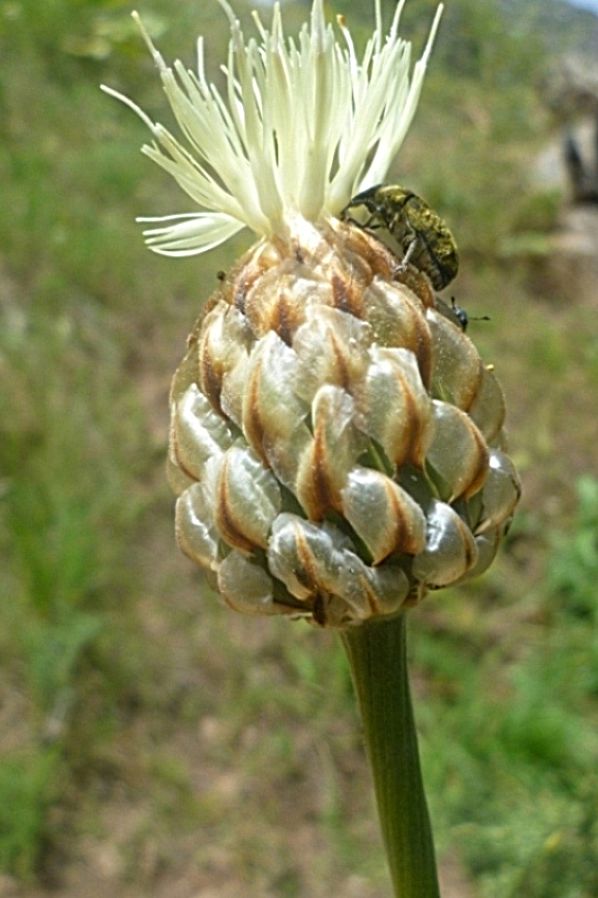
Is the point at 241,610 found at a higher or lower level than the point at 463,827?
higher

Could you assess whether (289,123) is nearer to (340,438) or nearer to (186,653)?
(340,438)

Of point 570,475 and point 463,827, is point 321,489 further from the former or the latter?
point 570,475

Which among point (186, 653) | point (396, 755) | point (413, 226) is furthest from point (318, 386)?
point (186, 653)

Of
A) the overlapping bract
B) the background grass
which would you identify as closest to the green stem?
the overlapping bract

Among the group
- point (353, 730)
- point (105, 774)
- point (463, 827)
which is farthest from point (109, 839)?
point (463, 827)

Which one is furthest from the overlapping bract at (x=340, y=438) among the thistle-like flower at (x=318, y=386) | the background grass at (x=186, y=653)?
the background grass at (x=186, y=653)
